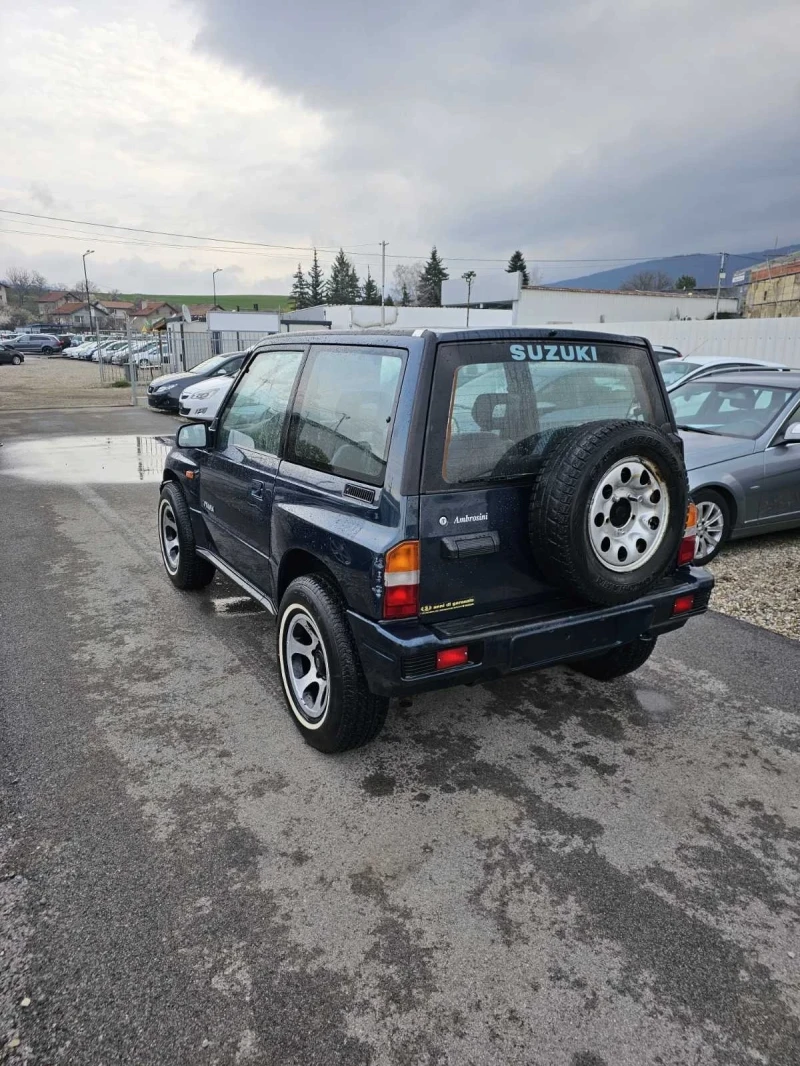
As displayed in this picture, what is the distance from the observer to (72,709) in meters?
3.55

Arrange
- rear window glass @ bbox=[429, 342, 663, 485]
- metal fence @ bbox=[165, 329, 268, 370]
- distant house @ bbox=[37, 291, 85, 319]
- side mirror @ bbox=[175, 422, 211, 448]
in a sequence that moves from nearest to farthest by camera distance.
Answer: rear window glass @ bbox=[429, 342, 663, 485], side mirror @ bbox=[175, 422, 211, 448], metal fence @ bbox=[165, 329, 268, 370], distant house @ bbox=[37, 291, 85, 319]

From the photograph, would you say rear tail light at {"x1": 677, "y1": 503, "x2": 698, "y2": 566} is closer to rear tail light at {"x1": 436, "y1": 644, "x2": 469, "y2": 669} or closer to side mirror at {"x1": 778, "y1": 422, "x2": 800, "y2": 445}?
rear tail light at {"x1": 436, "y1": 644, "x2": 469, "y2": 669}

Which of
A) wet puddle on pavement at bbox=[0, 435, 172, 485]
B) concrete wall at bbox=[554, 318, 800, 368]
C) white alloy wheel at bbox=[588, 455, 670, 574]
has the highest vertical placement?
concrete wall at bbox=[554, 318, 800, 368]

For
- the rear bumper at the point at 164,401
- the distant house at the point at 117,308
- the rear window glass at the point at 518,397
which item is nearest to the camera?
the rear window glass at the point at 518,397

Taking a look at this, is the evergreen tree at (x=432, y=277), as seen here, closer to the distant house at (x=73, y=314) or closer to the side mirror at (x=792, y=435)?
the distant house at (x=73, y=314)

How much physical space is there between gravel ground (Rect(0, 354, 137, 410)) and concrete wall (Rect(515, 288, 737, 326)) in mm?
24205

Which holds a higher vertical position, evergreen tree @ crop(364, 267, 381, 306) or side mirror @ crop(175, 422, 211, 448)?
evergreen tree @ crop(364, 267, 381, 306)

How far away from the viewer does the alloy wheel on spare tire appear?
8.66 feet

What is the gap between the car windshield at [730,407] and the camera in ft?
20.6

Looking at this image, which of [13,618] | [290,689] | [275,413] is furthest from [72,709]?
[275,413]

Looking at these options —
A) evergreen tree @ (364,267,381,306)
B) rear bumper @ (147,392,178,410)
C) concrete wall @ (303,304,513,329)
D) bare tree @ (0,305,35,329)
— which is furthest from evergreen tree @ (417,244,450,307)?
rear bumper @ (147,392,178,410)

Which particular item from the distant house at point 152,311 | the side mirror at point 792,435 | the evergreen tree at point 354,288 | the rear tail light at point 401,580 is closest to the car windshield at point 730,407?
the side mirror at point 792,435

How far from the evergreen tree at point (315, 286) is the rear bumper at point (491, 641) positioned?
10165 cm

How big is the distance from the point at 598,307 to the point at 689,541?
148 feet
